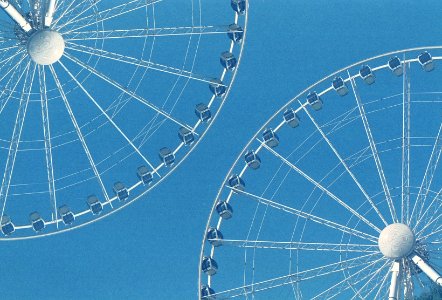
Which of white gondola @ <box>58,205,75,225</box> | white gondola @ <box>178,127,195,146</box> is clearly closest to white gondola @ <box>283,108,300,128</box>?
A: white gondola @ <box>178,127,195,146</box>

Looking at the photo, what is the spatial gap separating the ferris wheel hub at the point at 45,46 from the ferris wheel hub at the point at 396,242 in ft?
84.3

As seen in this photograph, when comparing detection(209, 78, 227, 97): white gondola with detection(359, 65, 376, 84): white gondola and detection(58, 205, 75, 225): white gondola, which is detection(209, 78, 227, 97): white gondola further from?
detection(58, 205, 75, 225): white gondola

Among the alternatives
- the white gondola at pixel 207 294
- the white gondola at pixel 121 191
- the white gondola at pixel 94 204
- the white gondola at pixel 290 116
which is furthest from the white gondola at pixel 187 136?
the white gondola at pixel 207 294

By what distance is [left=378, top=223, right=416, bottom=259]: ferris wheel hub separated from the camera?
89000 millimetres

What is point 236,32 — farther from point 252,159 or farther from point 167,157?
point 167,157

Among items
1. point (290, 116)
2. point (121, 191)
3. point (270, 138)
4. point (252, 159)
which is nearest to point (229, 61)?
point (290, 116)

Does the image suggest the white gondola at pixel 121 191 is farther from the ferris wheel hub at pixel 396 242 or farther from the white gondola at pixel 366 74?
the white gondola at pixel 366 74

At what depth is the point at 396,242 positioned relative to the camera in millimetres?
89000

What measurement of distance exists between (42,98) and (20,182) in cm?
3055

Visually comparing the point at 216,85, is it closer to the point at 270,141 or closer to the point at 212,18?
the point at 270,141

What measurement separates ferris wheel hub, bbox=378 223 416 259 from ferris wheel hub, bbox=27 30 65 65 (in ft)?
84.3

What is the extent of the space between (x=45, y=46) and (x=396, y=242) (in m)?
27.3

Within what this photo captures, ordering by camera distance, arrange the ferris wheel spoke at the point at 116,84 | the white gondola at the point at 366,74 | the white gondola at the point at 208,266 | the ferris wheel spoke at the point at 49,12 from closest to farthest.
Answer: the ferris wheel spoke at the point at 49,12 → the ferris wheel spoke at the point at 116,84 → the white gondola at the point at 208,266 → the white gondola at the point at 366,74

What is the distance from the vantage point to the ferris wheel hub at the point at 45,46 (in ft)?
283
